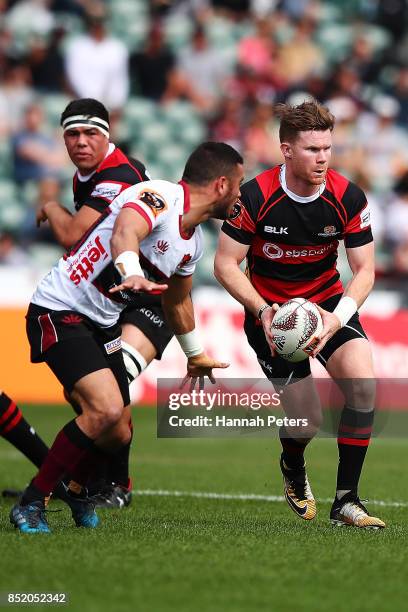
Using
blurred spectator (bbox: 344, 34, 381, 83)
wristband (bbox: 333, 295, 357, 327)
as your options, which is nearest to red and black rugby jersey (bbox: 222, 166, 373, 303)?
wristband (bbox: 333, 295, 357, 327)

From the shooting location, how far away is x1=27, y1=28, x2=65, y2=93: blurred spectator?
1827 centimetres

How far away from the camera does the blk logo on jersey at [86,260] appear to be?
20.2ft

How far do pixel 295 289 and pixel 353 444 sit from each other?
41.2 inches

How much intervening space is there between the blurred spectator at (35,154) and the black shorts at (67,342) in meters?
11.3

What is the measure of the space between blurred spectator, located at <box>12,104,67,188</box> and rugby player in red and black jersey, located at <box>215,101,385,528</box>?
34.3 ft

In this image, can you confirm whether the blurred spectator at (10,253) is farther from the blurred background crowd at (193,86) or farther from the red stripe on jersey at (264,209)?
the red stripe on jersey at (264,209)

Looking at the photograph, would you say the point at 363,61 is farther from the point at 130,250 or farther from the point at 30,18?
the point at 130,250

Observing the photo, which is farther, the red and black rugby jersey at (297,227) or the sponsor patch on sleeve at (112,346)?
the red and black rugby jersey at (297,227)

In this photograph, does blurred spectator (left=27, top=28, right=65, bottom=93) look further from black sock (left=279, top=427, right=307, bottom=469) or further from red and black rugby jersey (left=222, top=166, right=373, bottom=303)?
black sock (left=279, top=427, right=307, bottom=469)

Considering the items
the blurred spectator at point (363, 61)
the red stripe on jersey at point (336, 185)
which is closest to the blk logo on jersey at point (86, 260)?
the red stripe on jersey at point (336, 185)

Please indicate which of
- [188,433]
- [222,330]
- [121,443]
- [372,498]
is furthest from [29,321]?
[222,330]

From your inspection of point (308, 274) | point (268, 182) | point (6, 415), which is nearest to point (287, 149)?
point (268, 182)

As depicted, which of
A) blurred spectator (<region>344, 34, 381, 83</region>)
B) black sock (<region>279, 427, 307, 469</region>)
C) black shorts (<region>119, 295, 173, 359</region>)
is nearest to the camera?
black sock (<region>279, 427, 307, 469</region>)

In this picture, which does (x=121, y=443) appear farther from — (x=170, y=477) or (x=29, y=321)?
(x=170, y=477)
